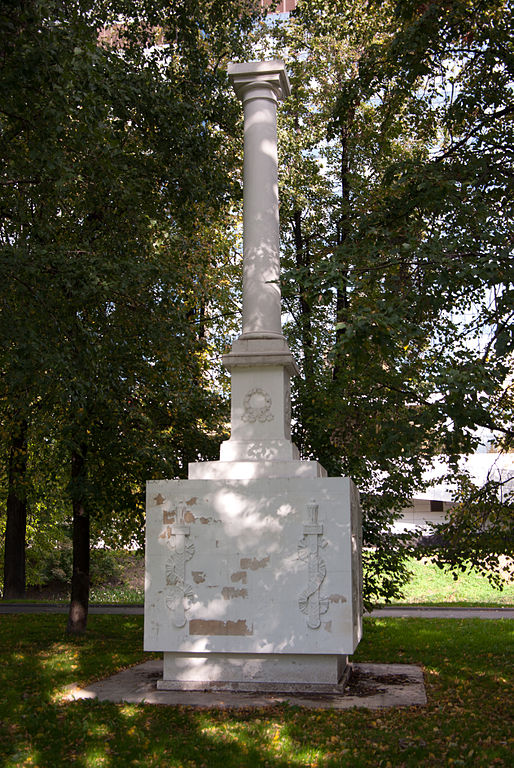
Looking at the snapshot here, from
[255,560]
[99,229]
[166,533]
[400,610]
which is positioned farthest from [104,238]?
[400,610]

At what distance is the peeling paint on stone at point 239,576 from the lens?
8820mm

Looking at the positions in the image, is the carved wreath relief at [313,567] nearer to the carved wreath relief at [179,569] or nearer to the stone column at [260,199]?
the carved wreath relief at [179,569]

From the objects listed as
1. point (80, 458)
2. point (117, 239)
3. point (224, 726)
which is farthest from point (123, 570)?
point (224, 726)

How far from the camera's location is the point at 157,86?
39.2 feet

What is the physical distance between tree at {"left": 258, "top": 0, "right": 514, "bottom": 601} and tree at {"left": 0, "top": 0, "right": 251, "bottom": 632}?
214 centimetres

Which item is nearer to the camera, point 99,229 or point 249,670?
point 249,670

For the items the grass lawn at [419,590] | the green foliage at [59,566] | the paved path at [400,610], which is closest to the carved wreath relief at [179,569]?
the paved path at [400,610]

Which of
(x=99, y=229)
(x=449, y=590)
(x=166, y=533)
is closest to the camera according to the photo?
(x=166, y=533)

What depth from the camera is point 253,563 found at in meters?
8.84

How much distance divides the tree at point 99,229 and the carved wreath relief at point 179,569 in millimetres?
1936

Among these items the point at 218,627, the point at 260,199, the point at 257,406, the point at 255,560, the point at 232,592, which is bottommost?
the point at 218,627

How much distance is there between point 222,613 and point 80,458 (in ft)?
16.6

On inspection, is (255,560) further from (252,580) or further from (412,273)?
(412,273)

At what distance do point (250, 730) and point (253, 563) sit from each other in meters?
2.30
